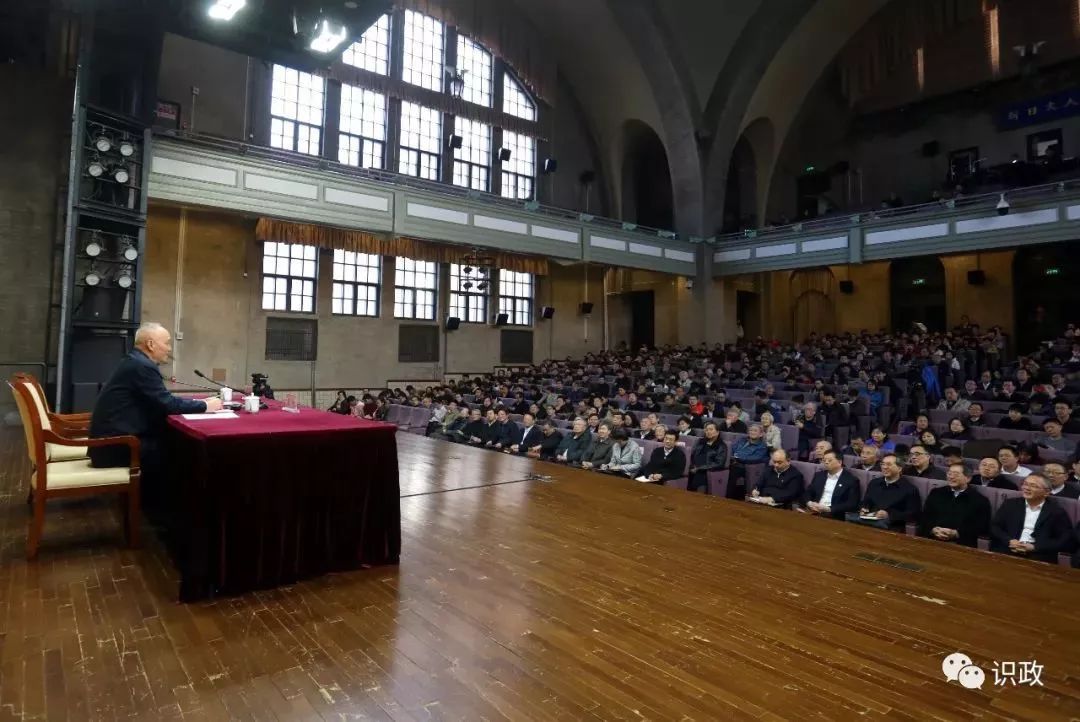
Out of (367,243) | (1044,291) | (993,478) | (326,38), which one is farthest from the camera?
(1044,291)

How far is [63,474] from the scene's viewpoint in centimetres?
295

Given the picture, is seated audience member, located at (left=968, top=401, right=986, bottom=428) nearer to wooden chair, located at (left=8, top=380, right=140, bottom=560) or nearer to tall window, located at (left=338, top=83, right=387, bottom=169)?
wooden chair, located at (left=8, top=380, right=140, bottom=560)

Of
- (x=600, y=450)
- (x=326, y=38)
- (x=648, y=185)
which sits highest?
(x=648, y=185)

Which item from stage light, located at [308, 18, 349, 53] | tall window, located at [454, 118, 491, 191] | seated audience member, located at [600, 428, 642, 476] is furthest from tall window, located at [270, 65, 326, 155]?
seated audience member, located at [600, 428, 642, 476]

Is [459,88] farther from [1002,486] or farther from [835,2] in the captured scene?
[1002,486]

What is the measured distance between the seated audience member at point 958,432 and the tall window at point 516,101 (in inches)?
545

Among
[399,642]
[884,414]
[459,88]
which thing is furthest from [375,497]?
[459,88]

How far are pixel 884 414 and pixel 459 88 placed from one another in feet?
41.7

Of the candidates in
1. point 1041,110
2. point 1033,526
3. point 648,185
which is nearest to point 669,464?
point 1033,526

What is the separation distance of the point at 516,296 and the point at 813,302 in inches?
400

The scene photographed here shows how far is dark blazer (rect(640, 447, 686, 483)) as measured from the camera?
5668mm

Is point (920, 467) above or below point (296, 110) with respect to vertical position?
below

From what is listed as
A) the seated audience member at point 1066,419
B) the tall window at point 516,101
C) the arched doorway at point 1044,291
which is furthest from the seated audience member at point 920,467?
the tall window at point 516,101

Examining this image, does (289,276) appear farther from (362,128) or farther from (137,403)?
(137,403)
